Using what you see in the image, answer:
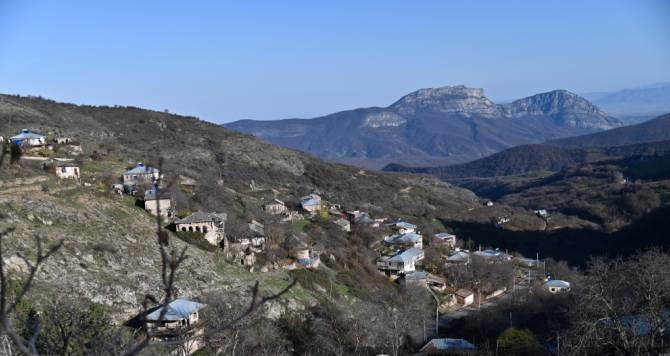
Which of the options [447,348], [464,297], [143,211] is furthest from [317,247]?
[447,348]

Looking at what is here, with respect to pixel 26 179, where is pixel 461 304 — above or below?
below

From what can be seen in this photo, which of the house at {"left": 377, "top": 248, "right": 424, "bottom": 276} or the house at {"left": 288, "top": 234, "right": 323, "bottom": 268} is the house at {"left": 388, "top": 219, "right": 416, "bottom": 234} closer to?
the house at {"left": 377, "top": 248, "right": 424, "bottom": 276}

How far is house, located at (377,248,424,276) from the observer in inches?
1271

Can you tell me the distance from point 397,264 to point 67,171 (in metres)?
18.0

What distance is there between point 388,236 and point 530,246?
1583 centimetres

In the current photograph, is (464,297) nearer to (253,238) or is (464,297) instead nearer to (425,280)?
(425,280)

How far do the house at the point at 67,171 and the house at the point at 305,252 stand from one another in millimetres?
10840

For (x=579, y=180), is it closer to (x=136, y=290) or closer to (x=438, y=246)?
(x=438, y=246)

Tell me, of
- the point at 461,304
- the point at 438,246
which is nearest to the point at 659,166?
the point at 438,246

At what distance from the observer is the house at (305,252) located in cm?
2745

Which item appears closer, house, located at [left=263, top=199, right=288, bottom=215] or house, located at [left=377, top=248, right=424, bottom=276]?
house, located at [left=377, top=248, right=424, bottom=276]

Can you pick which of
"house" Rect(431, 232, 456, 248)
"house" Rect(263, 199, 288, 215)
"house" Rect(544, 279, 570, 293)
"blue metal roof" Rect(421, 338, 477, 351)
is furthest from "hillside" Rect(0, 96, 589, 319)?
"house" Rect(544, 279, 570, 293)

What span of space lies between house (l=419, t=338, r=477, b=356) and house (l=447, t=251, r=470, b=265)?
16.3 meters

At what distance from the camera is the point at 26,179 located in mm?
23547
